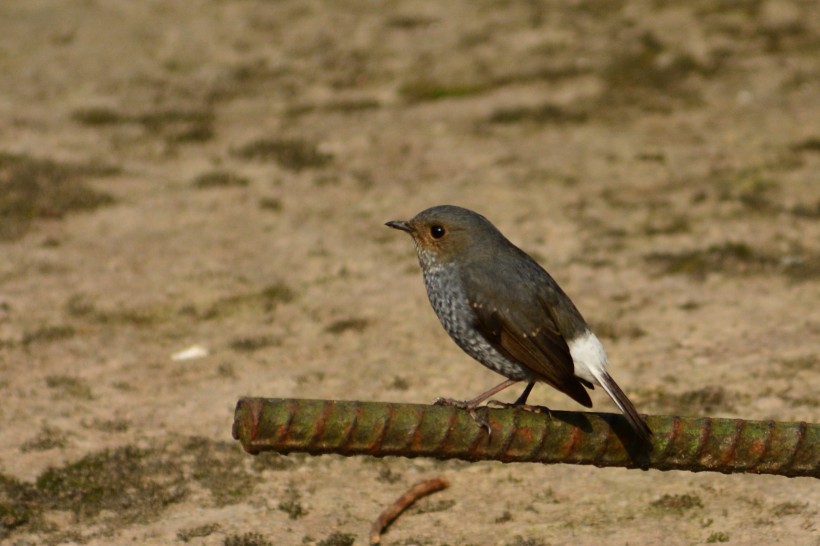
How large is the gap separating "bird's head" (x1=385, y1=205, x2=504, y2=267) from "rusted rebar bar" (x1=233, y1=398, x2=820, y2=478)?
0.97 metres

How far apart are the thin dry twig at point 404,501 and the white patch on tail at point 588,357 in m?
1.08

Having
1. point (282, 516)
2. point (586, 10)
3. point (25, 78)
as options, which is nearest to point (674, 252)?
point (282, 516)

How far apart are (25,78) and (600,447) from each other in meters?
9.02

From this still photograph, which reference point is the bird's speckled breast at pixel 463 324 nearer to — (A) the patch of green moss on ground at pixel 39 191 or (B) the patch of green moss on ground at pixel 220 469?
(B) the patch of green moss on ground at pixel 220 469

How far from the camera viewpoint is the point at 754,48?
1153 centimetres

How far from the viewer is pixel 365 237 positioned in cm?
879

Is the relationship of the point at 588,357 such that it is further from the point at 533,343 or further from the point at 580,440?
the point at 580,440

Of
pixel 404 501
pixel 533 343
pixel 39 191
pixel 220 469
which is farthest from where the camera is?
pixel 39 191

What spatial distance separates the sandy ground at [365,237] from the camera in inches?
224

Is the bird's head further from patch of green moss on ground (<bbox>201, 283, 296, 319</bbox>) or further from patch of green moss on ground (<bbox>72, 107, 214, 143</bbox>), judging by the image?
patch of green moss on ground (<bbox>72, 107, 214, 143</bbox>)

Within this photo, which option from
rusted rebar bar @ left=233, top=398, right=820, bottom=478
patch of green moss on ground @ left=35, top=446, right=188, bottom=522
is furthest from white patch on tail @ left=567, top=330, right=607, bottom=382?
patch of green moss on ground @ left=35, top=446, right=188, bottom=522

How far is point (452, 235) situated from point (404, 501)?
50.2 inches

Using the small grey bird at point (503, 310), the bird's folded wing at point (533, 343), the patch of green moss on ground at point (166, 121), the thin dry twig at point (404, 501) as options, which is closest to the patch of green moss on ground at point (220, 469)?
the thin dry twig at point (404, 501)

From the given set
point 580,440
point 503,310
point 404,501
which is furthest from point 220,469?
point 580,440
